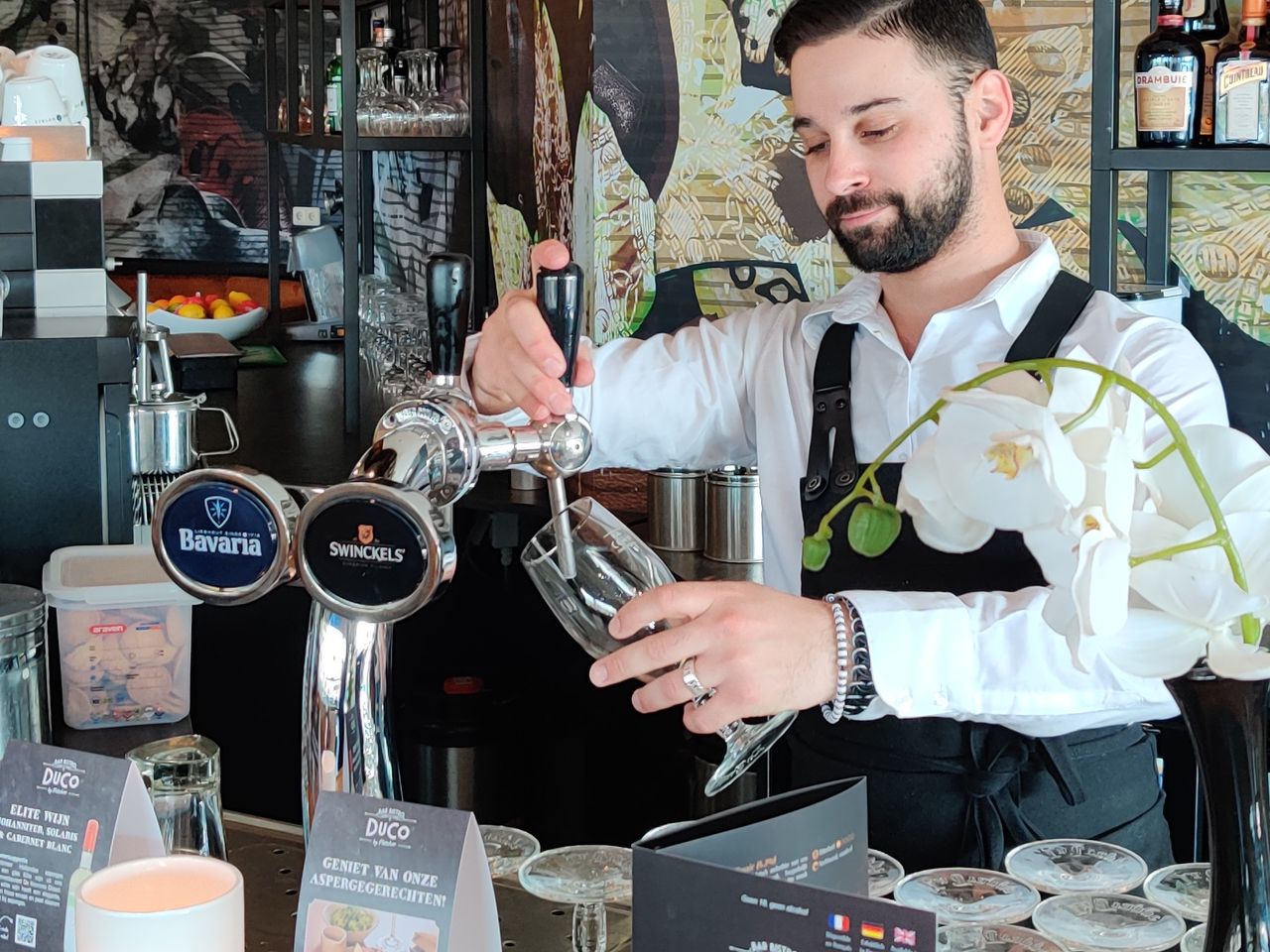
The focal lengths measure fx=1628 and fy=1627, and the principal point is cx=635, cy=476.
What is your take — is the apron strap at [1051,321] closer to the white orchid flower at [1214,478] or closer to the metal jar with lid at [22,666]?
the white orchid flower at [1214,478]

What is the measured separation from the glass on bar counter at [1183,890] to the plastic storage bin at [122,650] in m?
1.20

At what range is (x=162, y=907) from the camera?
1046mm

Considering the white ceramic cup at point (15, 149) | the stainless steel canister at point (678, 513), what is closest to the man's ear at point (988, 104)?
the stainless steel canister at point (678, 513)

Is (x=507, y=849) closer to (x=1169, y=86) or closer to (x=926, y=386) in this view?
(x=926, y=386)

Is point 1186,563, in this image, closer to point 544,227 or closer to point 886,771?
point 886,771

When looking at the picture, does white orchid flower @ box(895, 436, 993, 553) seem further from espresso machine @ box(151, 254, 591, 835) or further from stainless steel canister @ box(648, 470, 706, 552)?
stainless steel canister @ box(648, 470, 706, 552)

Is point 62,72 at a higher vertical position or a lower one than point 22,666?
higher

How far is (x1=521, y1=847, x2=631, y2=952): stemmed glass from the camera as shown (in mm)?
1240

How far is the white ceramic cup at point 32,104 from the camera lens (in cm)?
364

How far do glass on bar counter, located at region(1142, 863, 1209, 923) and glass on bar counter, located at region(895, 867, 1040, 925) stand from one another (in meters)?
0.10

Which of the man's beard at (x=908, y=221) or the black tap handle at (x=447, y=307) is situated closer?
the black tap handle at (x=447, y=307)

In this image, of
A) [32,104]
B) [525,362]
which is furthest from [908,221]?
[32,104]

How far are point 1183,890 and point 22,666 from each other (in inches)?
45.7

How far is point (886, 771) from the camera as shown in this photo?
1.84 meters
